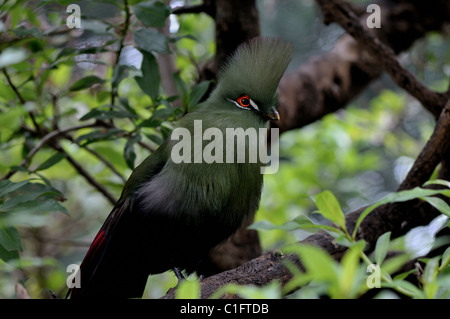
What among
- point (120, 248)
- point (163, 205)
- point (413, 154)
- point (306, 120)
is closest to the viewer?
point (163, 205)

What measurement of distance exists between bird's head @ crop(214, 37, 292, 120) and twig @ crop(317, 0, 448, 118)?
0.64 m

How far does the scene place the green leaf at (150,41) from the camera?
1.97 m

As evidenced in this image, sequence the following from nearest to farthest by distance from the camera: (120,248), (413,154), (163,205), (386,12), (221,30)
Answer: (163,205) < (120,248) < (221,30) < (386,12) < (413,154)

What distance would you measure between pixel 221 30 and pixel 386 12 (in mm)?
1597

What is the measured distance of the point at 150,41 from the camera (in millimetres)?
1999

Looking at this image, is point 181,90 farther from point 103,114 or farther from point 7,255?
point 7,255

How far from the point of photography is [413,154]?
419 cm

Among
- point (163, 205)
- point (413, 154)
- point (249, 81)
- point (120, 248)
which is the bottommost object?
point (413, 154)

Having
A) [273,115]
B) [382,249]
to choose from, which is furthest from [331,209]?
[273,115]

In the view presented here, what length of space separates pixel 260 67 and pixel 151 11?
50 cm

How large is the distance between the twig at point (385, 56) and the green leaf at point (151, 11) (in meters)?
0.96

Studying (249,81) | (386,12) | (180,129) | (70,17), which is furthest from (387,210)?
(386,12)

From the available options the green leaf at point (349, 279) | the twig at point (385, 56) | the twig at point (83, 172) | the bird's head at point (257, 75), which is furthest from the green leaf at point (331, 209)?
the twig at point (83, 172)

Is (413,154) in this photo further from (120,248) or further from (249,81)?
(120,248)
